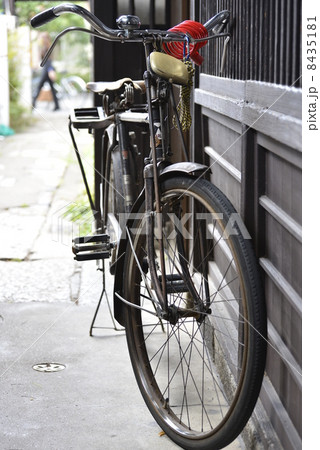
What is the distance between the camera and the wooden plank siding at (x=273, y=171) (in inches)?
87.7

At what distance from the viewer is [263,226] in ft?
9.04

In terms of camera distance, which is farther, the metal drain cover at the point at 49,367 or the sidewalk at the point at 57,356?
the metal drain cover at the point at 49,367

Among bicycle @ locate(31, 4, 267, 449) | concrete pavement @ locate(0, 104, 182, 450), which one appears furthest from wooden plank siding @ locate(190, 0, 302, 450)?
concrete pavement @ locate(0, 104, 182, 450)

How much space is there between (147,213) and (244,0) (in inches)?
33.5

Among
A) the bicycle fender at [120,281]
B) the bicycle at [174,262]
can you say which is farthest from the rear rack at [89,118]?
the bicycle fender at [120,281]

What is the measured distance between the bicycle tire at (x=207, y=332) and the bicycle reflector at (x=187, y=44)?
0.55 metres

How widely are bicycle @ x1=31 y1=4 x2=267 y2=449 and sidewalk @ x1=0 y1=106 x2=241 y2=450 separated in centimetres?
18

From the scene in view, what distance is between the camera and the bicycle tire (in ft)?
7.75

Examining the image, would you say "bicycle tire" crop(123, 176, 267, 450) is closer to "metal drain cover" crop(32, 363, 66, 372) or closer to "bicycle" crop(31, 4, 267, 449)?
"bicycle" crop(31, 4, 267, 449)

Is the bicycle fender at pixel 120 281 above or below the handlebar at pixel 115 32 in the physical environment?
below

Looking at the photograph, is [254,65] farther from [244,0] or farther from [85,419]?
[85,419]

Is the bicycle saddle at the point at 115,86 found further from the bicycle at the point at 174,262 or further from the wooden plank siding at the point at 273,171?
the wooden plank siding at the point at 273,171

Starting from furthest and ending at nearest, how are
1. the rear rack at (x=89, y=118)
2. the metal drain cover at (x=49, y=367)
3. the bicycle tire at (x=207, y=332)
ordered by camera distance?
the rear rack at (x=89, y=118) → the metal drain cover at (x=49, y=367) → the bicycle tire at (x=207, y=332)
